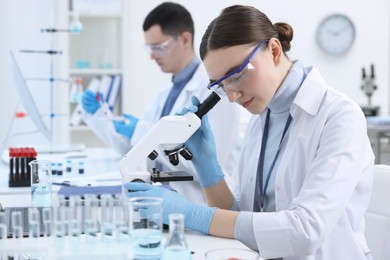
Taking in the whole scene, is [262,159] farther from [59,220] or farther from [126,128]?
[126,128]

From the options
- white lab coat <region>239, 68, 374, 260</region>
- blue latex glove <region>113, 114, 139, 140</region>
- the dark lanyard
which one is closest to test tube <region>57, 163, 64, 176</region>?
blue latex glove <region>113, 114, 139, 140</region>

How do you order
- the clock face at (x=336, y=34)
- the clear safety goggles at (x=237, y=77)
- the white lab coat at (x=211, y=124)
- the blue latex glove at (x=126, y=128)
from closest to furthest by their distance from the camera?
the clear safety goggles at (x=237, y=77)
the white lab coat at (x=211, y=124)
the blue latex glove at (x=126, y=128)
the clock face at (x=336, y=34)

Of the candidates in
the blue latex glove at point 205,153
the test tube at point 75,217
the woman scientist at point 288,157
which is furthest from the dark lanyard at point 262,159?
the test tube at point 75,217

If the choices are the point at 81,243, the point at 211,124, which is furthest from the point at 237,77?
the point at 211,124

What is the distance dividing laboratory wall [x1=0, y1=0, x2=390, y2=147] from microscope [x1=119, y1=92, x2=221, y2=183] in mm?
2777

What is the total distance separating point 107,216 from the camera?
1.19 meters

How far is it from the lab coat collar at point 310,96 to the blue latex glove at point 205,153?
13.1 inches

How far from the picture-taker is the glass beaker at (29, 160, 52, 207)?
5.77ft

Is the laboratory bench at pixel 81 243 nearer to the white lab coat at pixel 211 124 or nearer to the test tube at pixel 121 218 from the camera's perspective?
the test tube at pixel 121 218

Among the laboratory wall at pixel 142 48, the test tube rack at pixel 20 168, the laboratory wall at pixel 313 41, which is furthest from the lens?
the laboratory wall at pixel 313 41

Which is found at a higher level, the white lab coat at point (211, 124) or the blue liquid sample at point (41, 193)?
the white lab coat at point (211, 124)

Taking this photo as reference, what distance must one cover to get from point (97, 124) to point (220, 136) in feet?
2.70

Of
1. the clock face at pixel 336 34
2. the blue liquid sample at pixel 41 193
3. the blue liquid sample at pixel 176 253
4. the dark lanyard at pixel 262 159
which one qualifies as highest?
the clock face at pixel 336 34

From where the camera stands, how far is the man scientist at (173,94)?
264cm
